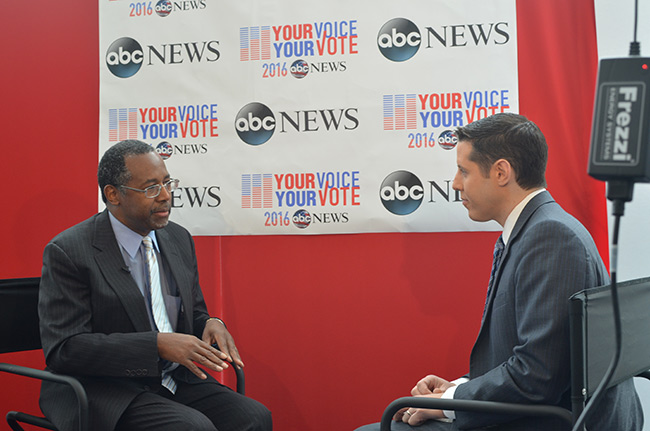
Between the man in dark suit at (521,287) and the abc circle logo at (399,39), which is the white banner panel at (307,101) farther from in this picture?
the man in dark suit at (521,287)

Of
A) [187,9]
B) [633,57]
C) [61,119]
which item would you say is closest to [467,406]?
[633,57]

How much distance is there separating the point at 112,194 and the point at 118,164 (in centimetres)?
12

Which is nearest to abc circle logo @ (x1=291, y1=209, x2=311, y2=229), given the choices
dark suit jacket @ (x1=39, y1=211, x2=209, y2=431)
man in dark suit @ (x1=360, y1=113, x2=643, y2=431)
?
dark suit jacket @ (x1=39, y1=211, x2=209, y2=431)

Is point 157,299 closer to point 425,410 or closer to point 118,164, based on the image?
point 118,164

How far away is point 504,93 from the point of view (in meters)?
2.91

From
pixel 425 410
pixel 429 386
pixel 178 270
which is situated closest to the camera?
pixel 425 410

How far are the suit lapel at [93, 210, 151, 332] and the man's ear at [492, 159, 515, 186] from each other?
1372mm

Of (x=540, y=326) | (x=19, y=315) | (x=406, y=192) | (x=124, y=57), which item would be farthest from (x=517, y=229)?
(x=124, y=57)

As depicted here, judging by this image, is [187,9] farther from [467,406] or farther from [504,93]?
[467,406]

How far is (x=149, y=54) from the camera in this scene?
10.8ft

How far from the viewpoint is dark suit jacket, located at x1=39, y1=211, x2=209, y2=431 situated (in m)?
2.24

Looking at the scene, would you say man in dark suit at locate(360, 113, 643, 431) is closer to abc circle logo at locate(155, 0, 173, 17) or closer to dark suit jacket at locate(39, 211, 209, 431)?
dark suit jacket at locate(39, 211, 209, 431)

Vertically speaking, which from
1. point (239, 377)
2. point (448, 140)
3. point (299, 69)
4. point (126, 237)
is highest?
point (299, 69)

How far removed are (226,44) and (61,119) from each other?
1.01 meters
